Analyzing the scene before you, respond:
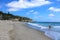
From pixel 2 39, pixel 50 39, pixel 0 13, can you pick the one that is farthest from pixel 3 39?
pixel 0 13

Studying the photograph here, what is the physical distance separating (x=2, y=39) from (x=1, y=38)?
2.3 inches

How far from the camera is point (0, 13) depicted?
16250 millimetres

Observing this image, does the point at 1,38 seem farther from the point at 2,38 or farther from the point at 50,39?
the point at 50,39

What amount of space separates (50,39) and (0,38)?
5.20ft

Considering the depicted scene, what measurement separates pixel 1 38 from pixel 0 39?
8cm

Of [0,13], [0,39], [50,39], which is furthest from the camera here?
[0,13]

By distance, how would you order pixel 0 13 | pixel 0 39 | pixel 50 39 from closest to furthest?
1. pixel 0 39
2. pixel 50 39
3. pixel 0 13

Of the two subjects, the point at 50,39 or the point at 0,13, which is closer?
the point at 50,39

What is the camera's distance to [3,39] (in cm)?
290

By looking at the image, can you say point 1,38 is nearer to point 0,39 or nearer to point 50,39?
point 0,39

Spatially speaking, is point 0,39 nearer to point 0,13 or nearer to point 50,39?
point 50,39

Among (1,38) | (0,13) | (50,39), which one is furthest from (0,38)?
(0,13)

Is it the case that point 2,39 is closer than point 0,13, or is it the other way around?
point 2,39

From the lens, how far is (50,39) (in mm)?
3963
